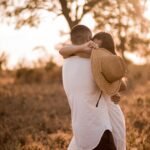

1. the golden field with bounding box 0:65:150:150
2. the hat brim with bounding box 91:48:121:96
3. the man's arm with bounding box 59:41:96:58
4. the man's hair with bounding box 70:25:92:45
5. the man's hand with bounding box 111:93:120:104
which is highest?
the man's hair with bounding box 70:25:92:45

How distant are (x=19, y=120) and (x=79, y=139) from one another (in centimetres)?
747

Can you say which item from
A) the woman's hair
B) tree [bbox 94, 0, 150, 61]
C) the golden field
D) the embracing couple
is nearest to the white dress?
the embracing couple

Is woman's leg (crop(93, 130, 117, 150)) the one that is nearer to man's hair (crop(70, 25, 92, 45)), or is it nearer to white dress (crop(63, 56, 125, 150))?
white dress (crop(63, 56, 125, 150))

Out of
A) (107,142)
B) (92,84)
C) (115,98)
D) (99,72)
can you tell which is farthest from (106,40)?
(107,142)

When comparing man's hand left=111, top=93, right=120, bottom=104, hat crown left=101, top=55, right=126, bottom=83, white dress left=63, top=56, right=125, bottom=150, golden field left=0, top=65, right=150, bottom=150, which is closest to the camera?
hat crown left=101, top=55, right=126, bottom=83

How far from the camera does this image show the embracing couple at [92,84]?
562 cm

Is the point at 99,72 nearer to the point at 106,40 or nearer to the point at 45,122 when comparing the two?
the point at 106,40

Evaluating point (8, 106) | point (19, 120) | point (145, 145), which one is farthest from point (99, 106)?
point (8, 106)

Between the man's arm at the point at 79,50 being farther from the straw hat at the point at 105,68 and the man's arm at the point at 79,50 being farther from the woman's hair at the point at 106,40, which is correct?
the woman's hair at the point at 106,40

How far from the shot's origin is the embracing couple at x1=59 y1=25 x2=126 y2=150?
5.62 m

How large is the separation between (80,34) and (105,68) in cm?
45

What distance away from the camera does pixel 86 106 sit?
5672 mm

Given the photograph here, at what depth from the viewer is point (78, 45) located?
5734 mm

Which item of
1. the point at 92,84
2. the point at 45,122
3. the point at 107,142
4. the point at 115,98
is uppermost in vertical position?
the point at 92,84
